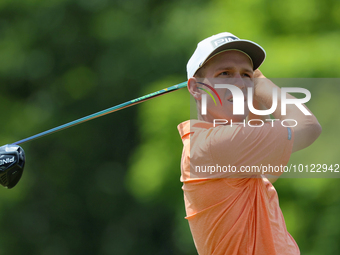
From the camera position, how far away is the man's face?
1182 millimetres

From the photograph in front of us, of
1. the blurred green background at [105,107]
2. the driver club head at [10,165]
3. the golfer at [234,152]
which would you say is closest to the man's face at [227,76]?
the golfer at [234,152]

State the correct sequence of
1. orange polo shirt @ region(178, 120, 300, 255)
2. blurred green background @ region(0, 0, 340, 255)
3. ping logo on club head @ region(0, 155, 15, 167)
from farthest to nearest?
blurred green background @ region(0, 0, 340, 255)
ping logo on club head @ region(0, 155, 15, 167)
orange polo shirt @ region(178, 120, 300, 255)

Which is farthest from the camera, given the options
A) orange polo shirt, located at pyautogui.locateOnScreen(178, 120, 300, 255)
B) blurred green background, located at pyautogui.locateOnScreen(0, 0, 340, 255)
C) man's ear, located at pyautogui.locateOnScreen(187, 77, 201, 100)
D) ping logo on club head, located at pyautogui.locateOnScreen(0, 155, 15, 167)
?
blurred green background, located at pyautogui.locateOnScreen(0, 0, 340, 255)

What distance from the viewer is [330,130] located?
2.58m

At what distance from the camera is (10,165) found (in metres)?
1.57

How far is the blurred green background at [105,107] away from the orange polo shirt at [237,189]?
2268mm

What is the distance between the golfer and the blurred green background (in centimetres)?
220

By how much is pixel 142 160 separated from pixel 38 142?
46.8 inches

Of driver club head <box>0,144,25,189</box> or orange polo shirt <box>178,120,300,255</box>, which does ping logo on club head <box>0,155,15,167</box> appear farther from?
orange polo shirt <box>178,120,300,255</box>

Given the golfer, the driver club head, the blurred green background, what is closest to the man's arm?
the golfer

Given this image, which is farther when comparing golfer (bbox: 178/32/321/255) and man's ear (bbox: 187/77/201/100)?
man's ear (bbox: 187/77/201/100)

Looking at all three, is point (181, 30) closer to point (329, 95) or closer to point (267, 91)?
point (329, 95)

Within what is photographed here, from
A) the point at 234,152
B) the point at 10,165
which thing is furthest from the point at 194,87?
the point at 10,165

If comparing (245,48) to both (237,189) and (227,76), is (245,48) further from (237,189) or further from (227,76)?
(237,189)
